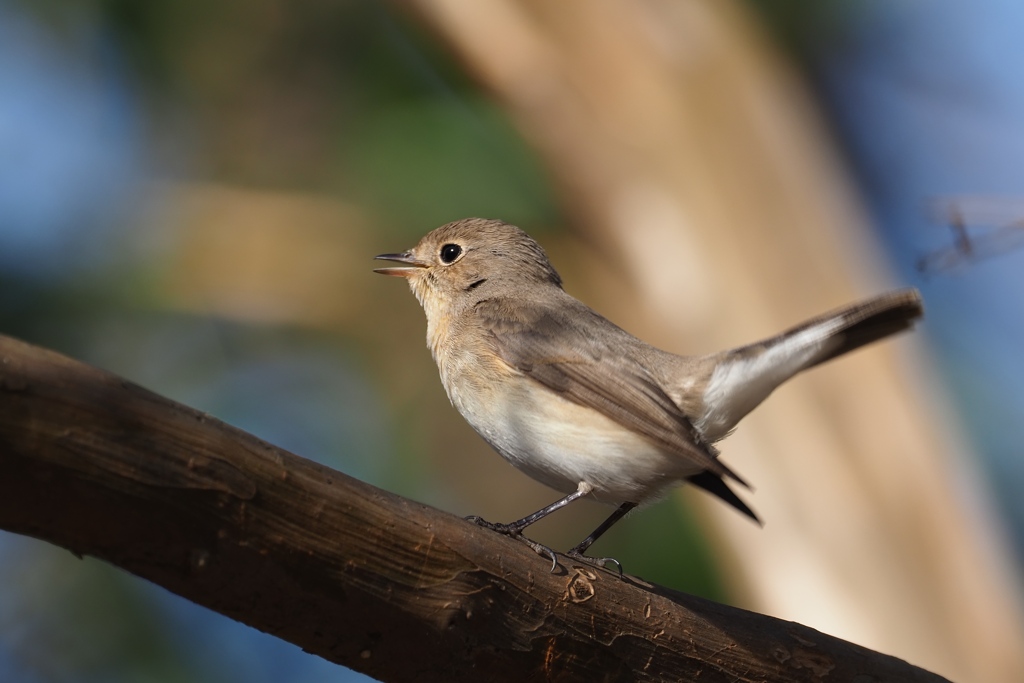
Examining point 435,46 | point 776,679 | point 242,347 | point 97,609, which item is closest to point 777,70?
point 435,46

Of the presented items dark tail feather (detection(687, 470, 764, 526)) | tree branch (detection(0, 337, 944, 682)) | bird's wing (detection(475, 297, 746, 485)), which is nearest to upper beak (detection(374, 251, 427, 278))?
bird's wing (detection(475, 297, 746, 485))

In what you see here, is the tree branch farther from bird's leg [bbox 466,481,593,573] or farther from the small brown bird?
the small brown bird

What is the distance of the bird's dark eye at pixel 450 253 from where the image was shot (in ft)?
15.4

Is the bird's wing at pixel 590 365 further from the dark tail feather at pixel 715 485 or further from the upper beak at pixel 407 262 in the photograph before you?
the upper beak at pixel 407 262

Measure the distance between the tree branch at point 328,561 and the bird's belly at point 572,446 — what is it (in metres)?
0.73

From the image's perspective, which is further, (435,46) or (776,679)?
(435,46)

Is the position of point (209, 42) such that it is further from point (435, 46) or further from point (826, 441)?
point (826, 441)

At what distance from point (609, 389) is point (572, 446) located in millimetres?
253

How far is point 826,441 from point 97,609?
441 cm

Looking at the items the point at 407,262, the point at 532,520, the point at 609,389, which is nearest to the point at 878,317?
the point at 609,389

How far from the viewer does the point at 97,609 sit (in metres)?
6.09

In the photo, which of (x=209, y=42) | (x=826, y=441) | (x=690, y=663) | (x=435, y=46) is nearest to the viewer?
(x=690, y=663)

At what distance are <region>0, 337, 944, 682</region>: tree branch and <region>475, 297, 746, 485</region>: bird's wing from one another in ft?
1.94

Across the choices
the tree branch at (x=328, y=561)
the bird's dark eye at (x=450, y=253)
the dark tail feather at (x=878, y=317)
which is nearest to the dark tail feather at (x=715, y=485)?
the dark tail feather at (x=878, y=317)
